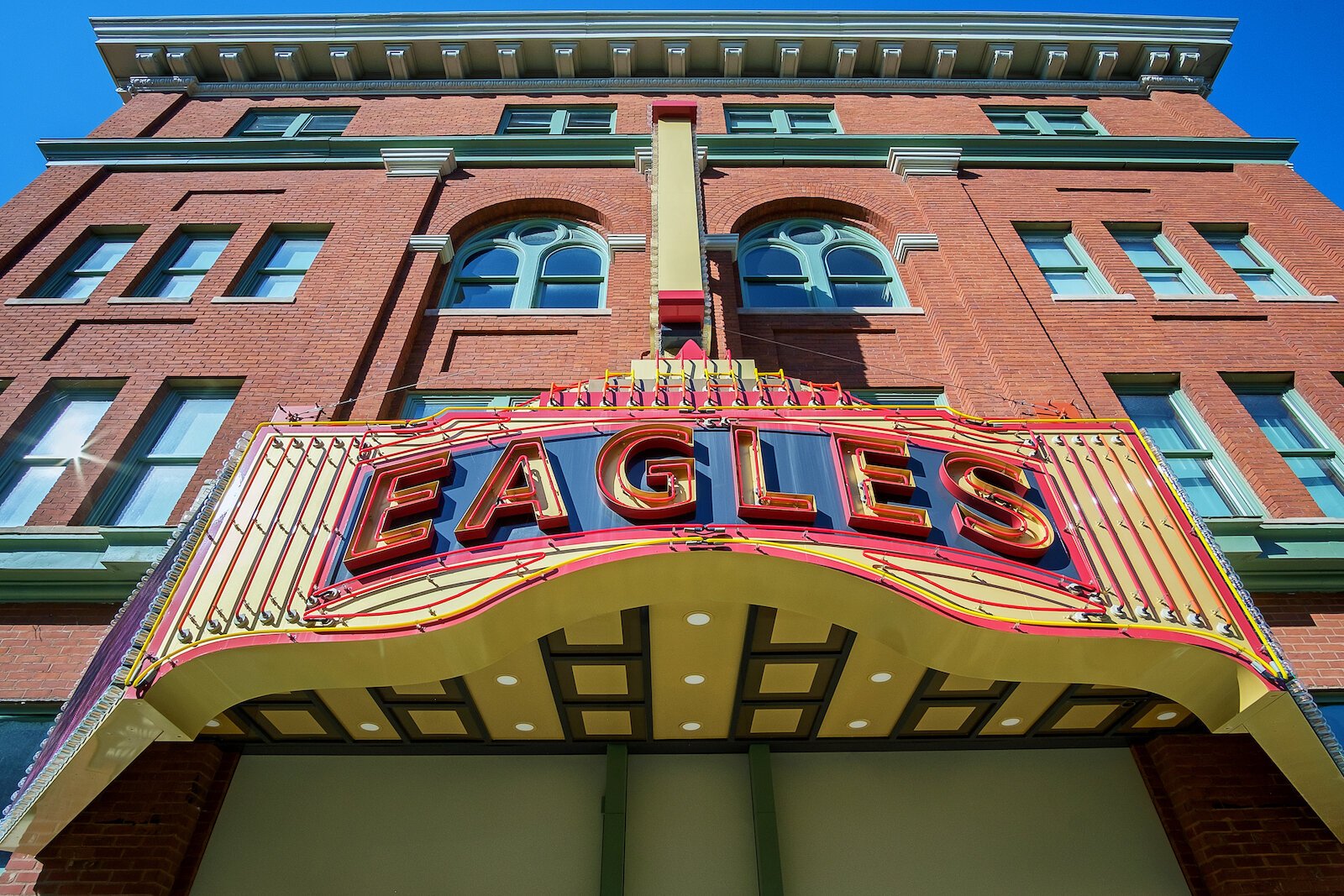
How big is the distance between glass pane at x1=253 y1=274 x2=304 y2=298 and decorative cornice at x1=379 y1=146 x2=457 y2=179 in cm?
314

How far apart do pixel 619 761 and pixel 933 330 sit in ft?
26.6

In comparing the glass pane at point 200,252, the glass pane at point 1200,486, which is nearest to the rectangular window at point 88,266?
the glass pane at point 200,252

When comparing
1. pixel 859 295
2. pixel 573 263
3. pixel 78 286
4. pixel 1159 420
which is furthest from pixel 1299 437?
pixel 78 286

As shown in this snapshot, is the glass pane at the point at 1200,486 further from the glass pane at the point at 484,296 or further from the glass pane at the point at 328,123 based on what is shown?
the glass pane at the point at 328,123

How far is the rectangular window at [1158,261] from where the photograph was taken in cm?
1356

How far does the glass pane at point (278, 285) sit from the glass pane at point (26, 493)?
167 inches

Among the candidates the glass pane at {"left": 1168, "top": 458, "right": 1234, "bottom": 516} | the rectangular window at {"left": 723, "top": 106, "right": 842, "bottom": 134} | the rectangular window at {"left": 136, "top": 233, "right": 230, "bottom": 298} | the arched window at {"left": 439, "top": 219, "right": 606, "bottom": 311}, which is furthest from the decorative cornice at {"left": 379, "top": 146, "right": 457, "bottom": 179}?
the glass pane at {"left": 1168, "top": 458, "right": 1234, "bottom": 516}

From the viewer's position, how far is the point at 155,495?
10141 millimetres

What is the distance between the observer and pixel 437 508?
6.60 meters

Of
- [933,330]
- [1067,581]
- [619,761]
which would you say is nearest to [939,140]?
[933,330]

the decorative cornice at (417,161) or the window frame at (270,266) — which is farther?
the decorative cornice at (417,161)

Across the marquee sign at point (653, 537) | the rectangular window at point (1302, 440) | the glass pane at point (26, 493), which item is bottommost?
the marquee sign at point (653, 537)

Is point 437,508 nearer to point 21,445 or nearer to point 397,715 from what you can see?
point 397,715

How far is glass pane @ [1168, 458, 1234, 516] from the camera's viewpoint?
1014 centimetres
